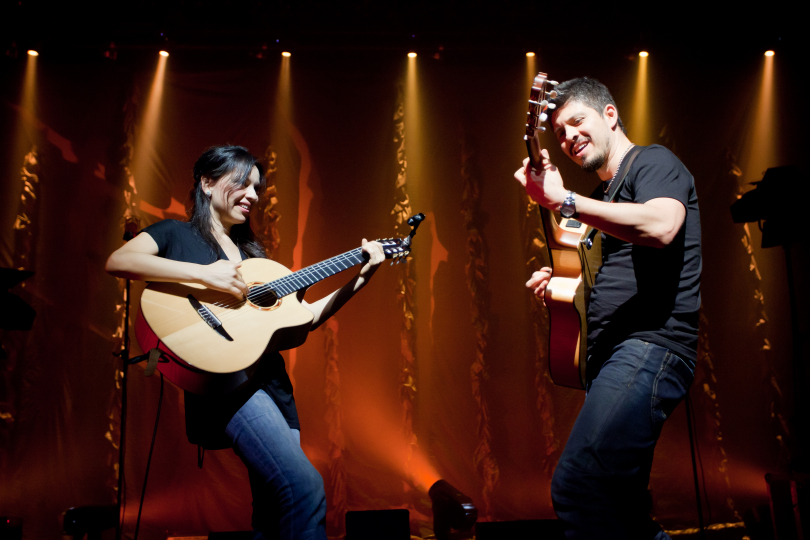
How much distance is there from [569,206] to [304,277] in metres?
1.33

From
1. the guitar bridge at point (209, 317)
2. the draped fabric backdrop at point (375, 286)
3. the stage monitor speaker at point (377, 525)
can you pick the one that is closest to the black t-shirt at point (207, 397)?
the guitar bridge at point (209, 317)

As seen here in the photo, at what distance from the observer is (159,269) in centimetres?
212

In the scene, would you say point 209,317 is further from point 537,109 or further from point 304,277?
point 537,109

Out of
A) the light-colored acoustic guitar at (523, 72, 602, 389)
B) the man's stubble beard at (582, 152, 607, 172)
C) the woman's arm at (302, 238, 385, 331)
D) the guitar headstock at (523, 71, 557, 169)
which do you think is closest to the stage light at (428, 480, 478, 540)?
the light-colored acoustic guitar at (523, 72, 602, 389)

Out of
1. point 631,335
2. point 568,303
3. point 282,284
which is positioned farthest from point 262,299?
point 631,335

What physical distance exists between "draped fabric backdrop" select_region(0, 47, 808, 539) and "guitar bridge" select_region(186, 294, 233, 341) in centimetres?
193

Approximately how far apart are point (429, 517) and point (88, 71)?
15.0 ft

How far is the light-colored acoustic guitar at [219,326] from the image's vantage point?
2016 mm

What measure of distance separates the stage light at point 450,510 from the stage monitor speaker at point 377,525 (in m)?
0.39

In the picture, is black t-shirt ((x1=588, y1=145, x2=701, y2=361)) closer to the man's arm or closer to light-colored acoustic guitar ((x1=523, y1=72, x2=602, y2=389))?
the man's arm

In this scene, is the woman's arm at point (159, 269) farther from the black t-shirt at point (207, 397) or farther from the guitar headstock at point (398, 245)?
the guitar headstock at point (398, 245)

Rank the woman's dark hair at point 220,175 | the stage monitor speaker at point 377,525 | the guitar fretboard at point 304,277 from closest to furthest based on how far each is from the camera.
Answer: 1. the guitar fretboard at point 304,277
2. the woman's dark hair at point 220,175
3. the stage monitor speaker at point 377,525

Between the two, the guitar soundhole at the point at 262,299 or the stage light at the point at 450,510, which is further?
the stage light at the point at 450,510

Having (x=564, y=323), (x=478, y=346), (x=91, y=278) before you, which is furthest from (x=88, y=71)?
(x=564, y=323)
